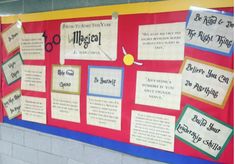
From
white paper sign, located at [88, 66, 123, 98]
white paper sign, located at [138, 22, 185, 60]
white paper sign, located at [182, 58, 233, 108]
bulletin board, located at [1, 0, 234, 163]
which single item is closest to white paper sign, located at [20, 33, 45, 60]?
bulletin board, located at [1, 0, 234, 163]

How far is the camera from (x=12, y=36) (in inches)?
79.9

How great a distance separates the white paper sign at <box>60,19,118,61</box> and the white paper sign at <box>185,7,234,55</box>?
1.36 feet

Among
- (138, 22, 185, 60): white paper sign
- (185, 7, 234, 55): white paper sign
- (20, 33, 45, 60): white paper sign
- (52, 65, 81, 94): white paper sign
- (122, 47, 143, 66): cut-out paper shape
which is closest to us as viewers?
(185, 7, 234, 55): white paper sign

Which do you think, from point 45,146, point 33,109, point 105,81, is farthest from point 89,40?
point 45,146

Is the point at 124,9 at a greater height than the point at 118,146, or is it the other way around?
the point at 124,9

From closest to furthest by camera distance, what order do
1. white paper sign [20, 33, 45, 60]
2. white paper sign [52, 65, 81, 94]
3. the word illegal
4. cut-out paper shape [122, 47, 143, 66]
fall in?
cut-out paper shape [122, 47, 143, 66]
the word illegal
white paper sign [52, 65, 81, 94]
white paper sign [20, 33, 45, 60]

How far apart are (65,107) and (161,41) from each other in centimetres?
72

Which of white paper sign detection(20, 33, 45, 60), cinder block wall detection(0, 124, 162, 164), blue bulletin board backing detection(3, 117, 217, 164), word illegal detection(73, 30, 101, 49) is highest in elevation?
word illegal detection(73, 30, 101, 49)

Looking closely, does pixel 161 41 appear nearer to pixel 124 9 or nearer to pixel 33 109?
pixel 124 9

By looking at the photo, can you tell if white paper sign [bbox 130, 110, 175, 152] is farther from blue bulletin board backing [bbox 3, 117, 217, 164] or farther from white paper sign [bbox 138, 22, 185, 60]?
white paper sign [bbox 138, 22, 185, 60]

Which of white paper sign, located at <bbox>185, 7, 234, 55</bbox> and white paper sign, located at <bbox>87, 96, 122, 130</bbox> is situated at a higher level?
white paper sign, located at <bbox>185, 7, 234, 55</bbox>

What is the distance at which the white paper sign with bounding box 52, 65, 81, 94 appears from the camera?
1.77m

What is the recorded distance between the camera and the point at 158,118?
1.48 meters

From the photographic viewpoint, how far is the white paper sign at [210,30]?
1.29 m
